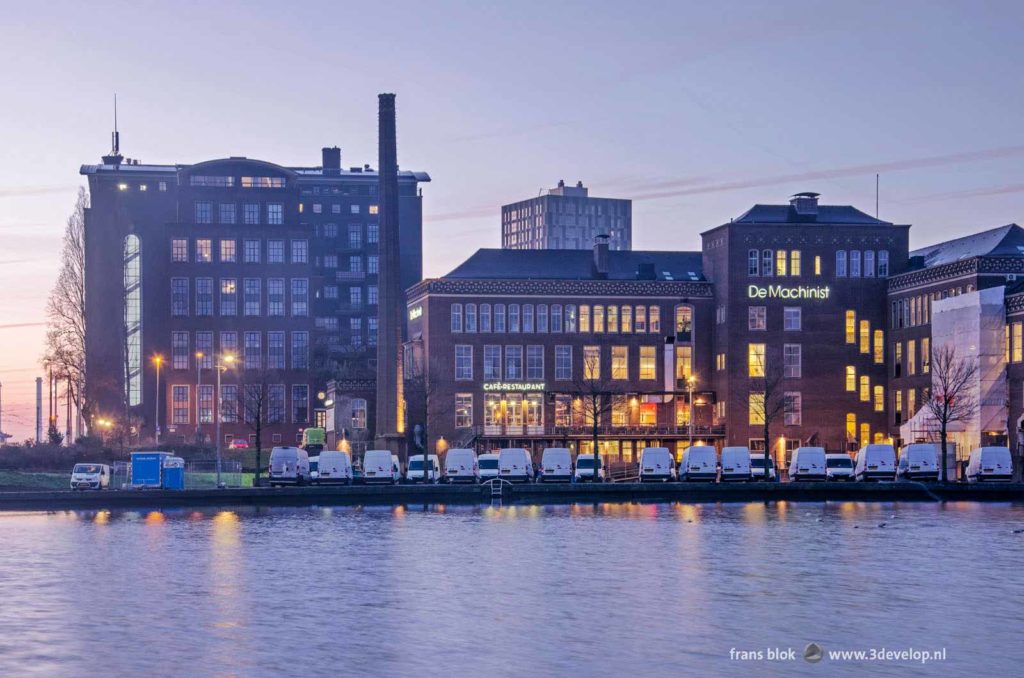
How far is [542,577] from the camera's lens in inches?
2235

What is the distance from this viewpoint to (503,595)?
5219cm

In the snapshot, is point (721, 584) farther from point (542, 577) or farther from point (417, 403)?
point (417, 403)

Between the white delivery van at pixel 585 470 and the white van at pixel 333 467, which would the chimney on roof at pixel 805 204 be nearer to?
the white delivery van at pixel 585 470

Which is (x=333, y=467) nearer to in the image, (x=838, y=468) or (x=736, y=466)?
(x=736, y=466)

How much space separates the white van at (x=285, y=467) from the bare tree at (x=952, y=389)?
150ft

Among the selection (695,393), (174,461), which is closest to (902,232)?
(695,393)

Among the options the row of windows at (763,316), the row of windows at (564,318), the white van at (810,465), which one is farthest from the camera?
the row of windows at (564,318)

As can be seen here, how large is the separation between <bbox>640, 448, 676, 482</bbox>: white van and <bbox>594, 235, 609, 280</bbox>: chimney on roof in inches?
1556

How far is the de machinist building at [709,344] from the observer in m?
133

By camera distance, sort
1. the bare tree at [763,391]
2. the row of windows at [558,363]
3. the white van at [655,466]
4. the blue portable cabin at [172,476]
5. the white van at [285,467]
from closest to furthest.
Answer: the blue portable cabin at [172,476] < the white van at [285,467] < the white van at [655,466] < the bare tree at [763,391] < the row of windows at [558,363]

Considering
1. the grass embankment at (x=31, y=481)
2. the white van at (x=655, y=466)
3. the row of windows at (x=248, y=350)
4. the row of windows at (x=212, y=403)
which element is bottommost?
the grass embankment at (x=31, y=481)

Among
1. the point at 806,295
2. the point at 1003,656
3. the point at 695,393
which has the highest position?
the point at 806,295

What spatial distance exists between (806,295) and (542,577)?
8178 cm

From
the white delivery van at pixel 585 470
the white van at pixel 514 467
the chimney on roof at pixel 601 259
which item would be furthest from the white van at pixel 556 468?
the chimney on roof at pixel 601 259
